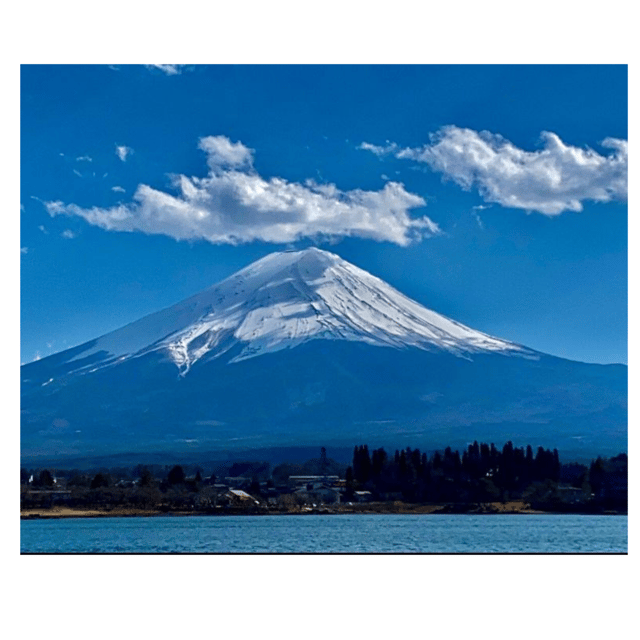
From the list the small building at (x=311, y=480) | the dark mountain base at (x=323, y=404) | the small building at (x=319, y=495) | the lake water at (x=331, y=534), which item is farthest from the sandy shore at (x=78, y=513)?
the dark mountain base at (x=323, y=404)

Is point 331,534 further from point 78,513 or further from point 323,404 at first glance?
point 323,404

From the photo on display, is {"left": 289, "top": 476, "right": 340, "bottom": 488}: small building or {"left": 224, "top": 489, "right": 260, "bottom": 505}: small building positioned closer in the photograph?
{"left": 224, "top": 489, "right": 260, "bottom": 505}: small building

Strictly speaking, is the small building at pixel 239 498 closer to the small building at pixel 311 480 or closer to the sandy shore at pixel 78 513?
the small building at pixel 311 480

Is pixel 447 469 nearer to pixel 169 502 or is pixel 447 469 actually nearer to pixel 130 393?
pixel 169 502

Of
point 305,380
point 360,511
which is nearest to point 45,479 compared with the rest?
point 360,511

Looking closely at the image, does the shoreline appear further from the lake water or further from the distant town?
the lake water

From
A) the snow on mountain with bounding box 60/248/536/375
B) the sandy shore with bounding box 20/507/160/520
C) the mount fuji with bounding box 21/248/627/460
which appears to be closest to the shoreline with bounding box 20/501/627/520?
the sandy shore with bounding box 20/507/160/520
